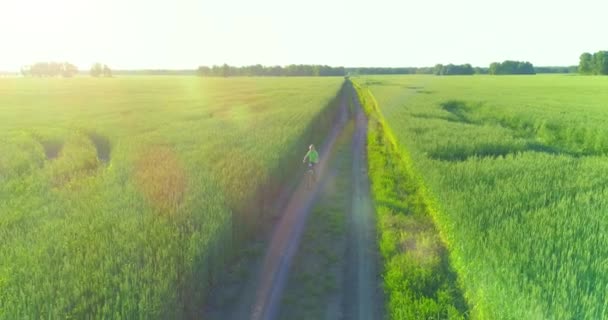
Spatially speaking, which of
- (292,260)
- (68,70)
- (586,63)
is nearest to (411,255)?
(292,260)

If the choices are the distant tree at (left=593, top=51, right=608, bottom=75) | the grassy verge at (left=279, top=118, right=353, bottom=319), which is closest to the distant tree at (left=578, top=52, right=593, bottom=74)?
the distant tree at (left=593, top=51, right=608, bottom=75)

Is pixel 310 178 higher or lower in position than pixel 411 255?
higher

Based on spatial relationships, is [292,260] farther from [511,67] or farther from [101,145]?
[511,67]

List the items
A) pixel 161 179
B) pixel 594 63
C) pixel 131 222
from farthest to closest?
pixel 594 63 < pixel 161 179 < pixel 131 222

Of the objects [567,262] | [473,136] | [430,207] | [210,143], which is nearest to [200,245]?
[567,262]

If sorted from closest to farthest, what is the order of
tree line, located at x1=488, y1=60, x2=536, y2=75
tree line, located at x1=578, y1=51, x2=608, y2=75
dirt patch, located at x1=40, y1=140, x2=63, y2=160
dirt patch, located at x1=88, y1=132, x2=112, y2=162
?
dirt patch, located at x1=88, y1=132, x2=112, y2=162 < dirt patch, located at x1=40, y1=140, x2=63, y2=160 < tree line, located at x1=578, y1=51, x2=608, y2=75 < tree line, located at x1=488, y1=60, x2=536, y2=75

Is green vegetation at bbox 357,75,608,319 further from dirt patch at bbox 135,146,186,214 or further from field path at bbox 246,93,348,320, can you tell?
dirt patch at bbox 135,146,186,214
